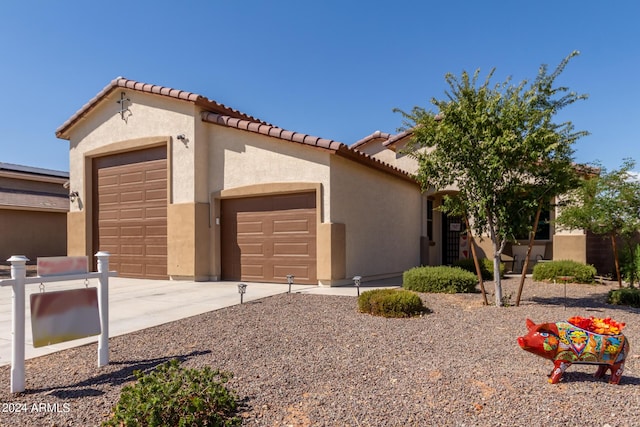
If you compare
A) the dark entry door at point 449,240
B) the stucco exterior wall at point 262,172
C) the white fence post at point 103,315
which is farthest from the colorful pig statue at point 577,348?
the dark entry door at point 449,240

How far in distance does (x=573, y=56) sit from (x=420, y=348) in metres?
6.18

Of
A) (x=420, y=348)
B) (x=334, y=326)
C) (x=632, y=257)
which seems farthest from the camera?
(x=632, y=257)

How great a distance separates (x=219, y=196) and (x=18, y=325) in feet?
29.0

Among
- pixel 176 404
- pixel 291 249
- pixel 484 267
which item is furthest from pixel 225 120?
pixel 176 404

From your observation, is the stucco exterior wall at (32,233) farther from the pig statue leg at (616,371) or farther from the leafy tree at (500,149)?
the pig statue leg at (616,371)

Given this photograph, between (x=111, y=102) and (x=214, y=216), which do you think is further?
(x=111, y=102)

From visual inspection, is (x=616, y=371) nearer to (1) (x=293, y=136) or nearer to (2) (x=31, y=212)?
(1) (x=293, y=136)

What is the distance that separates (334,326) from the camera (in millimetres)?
6828

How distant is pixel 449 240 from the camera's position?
1978 cm

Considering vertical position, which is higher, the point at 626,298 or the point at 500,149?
the point at 500,149

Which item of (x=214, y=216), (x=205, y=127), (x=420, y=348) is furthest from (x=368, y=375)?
(x=205, y=127)

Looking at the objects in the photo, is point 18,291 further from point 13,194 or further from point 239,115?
point 13,194

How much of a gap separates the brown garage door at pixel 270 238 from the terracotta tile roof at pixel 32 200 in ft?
44.9

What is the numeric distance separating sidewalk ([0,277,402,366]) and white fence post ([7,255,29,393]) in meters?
1.28
